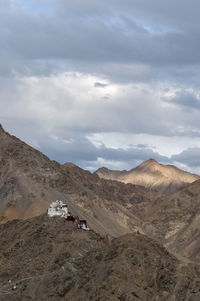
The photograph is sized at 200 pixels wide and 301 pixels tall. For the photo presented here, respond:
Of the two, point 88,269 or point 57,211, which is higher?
Answer: point 57,211

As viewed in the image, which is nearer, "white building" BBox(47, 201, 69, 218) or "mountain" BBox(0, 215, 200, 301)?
"mountain" BBox(0, 215, 200, 301)

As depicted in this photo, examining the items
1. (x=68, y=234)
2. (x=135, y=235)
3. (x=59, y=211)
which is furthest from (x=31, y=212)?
(x=135, y=235)

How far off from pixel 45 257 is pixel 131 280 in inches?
1072

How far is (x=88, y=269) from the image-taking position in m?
118

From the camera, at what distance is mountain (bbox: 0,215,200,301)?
4259 inches

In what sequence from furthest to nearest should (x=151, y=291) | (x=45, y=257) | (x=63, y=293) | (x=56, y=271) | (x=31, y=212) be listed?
(x=31, y=212), (x=45, y=257), (x=56, y=271), (x=63, y=293), (x=151, y=291)

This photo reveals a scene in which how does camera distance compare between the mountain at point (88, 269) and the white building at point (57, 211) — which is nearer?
the mountain at point (88, 269)

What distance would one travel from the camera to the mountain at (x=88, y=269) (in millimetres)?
108188

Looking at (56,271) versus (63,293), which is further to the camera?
(56,271)

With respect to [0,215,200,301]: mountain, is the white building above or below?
above

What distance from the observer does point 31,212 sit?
7677 inches

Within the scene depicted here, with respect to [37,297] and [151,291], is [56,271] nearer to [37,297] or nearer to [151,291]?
[37,297]

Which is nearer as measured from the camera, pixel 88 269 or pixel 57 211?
pixel 88 269

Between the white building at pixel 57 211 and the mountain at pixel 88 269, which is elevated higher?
the white building at pixel 57 211
